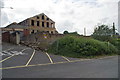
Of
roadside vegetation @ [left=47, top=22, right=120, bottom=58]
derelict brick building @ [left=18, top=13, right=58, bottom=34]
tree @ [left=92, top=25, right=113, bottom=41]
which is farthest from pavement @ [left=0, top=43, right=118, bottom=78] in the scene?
derelict brick building @ [left=18, top=13, right=58, bottom=34]

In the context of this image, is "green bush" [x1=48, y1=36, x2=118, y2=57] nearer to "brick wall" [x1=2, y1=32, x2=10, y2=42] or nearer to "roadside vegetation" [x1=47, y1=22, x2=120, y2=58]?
"roadside vegetation" [x1=47, y1=22, x2=120, y2=58]

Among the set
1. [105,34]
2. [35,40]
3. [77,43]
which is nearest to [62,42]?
[77,43]

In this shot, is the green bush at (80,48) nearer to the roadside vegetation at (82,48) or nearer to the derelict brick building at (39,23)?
the roadside vegetation at (82,48)

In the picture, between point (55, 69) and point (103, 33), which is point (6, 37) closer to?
point (103, 33)

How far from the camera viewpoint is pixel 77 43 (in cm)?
1527

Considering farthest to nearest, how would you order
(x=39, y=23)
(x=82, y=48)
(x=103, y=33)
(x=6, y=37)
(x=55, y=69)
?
1. (x=39, y=23)
2. (x=6, y=37)
3. (x=103, y=33)
4. (x=82, y=48)
5. (x=55, y=69)

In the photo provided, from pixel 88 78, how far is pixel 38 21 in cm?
3558

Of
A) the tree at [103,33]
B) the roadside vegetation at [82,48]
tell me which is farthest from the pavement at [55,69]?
the tree at [103,33]

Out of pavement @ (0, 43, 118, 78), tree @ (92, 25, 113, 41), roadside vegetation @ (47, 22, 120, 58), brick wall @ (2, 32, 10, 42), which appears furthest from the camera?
brick wall @ (2, 32, 10, 42)

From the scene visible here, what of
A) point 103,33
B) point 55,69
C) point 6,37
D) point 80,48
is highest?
point 103,33

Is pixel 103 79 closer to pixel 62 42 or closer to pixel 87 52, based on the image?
pixel 87 52

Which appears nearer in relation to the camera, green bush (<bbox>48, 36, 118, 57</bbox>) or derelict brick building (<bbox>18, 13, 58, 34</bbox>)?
green bush (<bbox>48, 36, 118, 57</bbox>)

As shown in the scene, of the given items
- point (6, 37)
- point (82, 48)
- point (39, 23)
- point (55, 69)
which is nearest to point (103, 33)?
point (82, 48)

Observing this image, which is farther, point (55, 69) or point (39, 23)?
point (39, 23)
